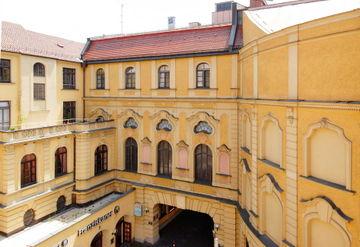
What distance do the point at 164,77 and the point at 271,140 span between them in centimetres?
→ 1317

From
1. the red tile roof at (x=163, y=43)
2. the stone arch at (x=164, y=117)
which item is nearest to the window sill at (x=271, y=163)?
the red tile roof at (x=163, y=43)

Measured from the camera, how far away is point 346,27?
37.2ft

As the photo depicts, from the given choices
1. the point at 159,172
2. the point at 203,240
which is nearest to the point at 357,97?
the point at 159,172

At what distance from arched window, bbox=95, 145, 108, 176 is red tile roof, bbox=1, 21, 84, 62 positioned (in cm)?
909

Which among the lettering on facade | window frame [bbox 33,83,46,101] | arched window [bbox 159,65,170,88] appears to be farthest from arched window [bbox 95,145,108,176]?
arched window [bbox 159,65,170,88]

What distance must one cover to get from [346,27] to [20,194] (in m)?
22.7

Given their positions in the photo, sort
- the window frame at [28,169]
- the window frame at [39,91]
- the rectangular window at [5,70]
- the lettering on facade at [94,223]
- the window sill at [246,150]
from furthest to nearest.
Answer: the window frame at [39,91] → the rectangular window at [5,70] → the window frame at [28,169] → the lettering on facade at [94,223] → the window sill at [246,150]

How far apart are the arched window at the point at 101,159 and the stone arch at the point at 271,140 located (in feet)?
53.4

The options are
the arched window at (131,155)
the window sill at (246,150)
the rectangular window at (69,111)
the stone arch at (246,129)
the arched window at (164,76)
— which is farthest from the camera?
the rectangular window at (69,111)

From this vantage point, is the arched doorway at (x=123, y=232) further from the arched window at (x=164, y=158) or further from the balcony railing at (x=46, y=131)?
the balcony railing at (x=46, y=131)

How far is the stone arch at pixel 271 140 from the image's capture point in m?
15.5

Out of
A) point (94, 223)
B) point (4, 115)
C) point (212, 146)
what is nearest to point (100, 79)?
point (4, 115)

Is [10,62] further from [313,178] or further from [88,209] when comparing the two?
[313,178]

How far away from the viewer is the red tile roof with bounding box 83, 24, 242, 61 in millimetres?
24484
